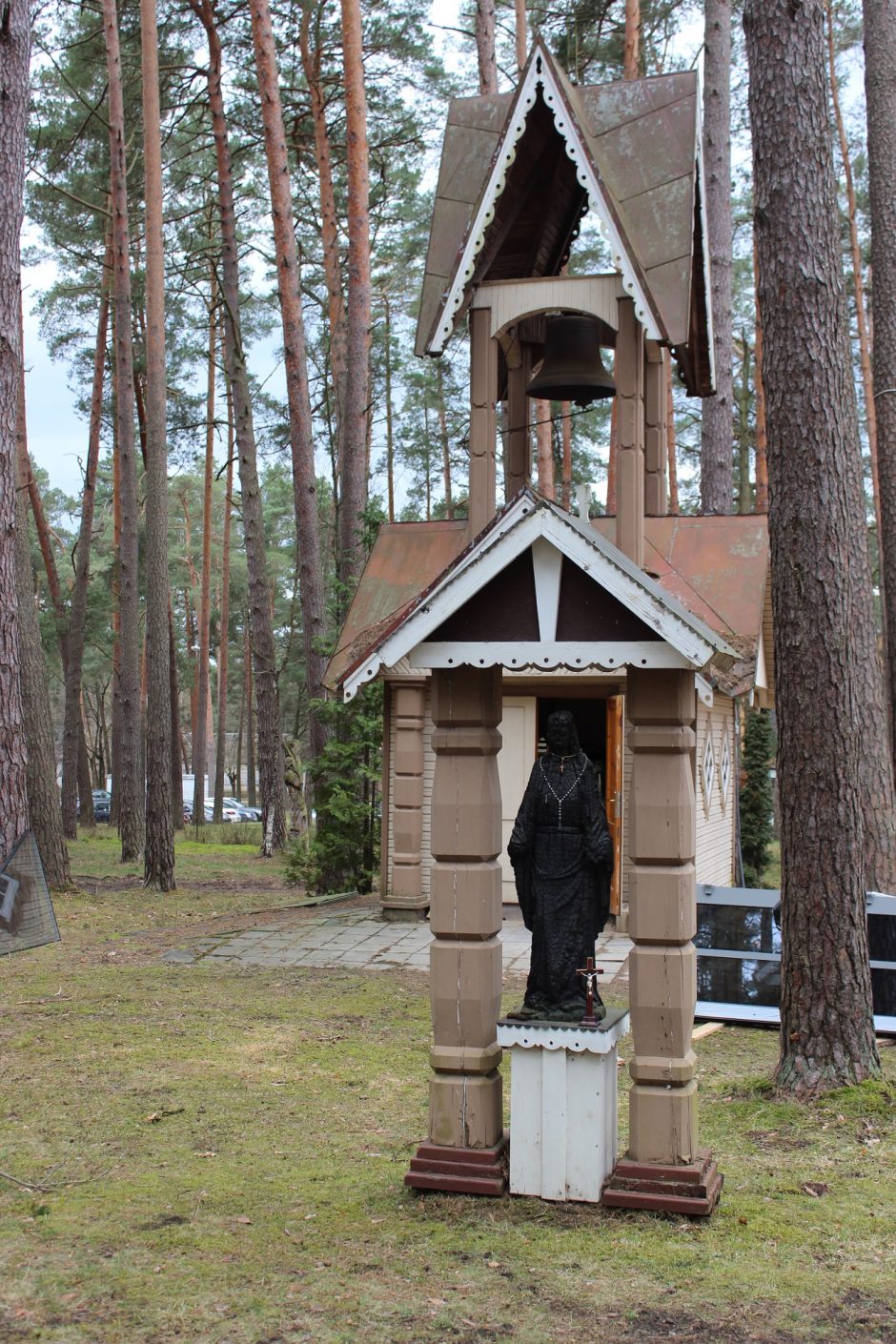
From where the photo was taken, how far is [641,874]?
5504mm

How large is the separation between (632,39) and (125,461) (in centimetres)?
1097

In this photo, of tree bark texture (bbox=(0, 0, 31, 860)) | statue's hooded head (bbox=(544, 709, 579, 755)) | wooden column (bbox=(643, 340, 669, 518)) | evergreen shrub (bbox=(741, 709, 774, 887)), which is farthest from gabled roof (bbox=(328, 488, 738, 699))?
evergreen shrub (bbox=(741, 709, 774, 887))

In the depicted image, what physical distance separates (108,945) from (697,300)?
26.4 feet

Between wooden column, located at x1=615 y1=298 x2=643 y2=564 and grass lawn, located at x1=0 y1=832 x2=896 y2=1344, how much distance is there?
3.64 meters

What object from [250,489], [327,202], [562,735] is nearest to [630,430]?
[562,735]

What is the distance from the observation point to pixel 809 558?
7.25m

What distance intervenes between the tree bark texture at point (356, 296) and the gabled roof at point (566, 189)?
9.36 m

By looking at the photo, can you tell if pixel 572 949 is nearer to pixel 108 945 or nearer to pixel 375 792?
pixel 108 945

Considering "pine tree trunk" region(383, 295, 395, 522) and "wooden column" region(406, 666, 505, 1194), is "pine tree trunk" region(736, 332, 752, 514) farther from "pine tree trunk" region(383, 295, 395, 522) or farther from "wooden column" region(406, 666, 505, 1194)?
"wooden column" region(406, 666, 505, 1194)

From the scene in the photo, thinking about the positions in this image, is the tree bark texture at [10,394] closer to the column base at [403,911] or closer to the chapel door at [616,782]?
the column base at [403,911]

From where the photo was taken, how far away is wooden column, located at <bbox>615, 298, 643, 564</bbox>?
8.14 m

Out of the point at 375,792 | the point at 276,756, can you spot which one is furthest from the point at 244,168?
the point at 375,792

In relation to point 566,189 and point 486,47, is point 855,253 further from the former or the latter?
point 566,189

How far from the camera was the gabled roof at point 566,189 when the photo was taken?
739 cm
